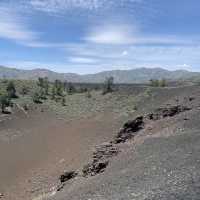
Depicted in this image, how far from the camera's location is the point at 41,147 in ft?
137

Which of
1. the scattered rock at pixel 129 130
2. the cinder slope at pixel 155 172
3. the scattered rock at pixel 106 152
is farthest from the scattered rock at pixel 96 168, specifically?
the scattered rock at pixel 129 130

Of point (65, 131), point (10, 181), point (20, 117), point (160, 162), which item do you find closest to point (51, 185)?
point (10, 181)

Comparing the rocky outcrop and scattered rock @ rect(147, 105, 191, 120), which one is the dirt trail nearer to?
the rocky outcrop

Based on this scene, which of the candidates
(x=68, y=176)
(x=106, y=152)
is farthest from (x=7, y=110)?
(x=106, y=152)

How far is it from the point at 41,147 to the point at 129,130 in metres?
12.7

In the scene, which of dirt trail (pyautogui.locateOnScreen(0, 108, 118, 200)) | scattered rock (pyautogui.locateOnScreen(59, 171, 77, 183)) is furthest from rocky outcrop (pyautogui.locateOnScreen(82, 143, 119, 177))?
dirt trail (pyautogui.locateOnScreen(0, 108, 118, 200))

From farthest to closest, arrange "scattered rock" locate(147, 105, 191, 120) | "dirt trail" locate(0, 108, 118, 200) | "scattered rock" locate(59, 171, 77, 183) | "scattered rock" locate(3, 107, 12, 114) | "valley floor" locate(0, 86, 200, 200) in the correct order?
1. "scattered rock" locate(3, 107, 12, 114)
2. "scattered rock" locate(147, 105, 191, 120)
3. "dirt trail" locate(0, 108, 118, 200)
4. "scattered rock" locate(59, 171, 77, 183)
5. "valley floor" locate(0, 86, 200, 200)

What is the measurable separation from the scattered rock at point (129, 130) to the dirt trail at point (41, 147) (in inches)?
122

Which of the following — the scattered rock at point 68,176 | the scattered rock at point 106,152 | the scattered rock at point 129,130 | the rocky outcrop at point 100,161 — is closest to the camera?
the rocky outcrop at point 100,161

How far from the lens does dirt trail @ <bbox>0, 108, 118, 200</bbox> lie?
2991cm

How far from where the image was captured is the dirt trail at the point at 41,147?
2991 cm

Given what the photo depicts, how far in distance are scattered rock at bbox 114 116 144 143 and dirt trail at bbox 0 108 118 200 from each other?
3.11 meters

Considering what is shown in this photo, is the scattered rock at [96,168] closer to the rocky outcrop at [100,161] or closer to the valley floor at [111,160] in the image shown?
the rocky outcrop at [100,161]

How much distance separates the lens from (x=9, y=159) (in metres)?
37.5
